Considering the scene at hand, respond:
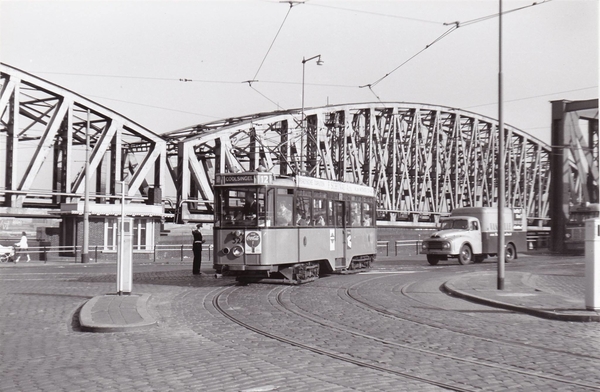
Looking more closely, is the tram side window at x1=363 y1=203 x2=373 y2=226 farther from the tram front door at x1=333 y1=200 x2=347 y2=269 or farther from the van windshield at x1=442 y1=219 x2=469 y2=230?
the van windshield at x1=442 y1=219 x2=469 y2=230

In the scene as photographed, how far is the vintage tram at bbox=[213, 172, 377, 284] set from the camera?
709 inches

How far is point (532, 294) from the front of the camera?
638 inches

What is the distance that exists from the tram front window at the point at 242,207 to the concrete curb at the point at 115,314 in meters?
3.76

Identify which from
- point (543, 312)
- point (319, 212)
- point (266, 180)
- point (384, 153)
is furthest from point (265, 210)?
point (384, 153)

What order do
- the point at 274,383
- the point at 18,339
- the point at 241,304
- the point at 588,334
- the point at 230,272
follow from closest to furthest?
1. the point at 274,383
2. the point at 18,339
3. the point at 588,334
4. the point at 241,304
5. the point at 230,272

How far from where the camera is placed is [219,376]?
7398mm

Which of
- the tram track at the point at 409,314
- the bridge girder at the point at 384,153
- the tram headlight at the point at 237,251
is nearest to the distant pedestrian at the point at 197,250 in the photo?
the tram headlight at the point at 237,251

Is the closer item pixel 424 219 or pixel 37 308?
pixel 37 308

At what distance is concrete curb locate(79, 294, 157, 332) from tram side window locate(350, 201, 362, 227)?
929cm

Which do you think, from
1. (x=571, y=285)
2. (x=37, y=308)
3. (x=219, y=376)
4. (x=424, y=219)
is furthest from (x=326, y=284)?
(x=424, y=219)

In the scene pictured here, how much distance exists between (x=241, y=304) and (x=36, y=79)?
34.0 m

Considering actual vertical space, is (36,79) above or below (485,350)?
above

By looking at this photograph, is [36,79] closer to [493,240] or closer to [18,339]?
[493,240]

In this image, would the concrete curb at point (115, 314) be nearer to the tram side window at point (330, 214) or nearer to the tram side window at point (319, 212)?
the tram side window at point (319, 212)
